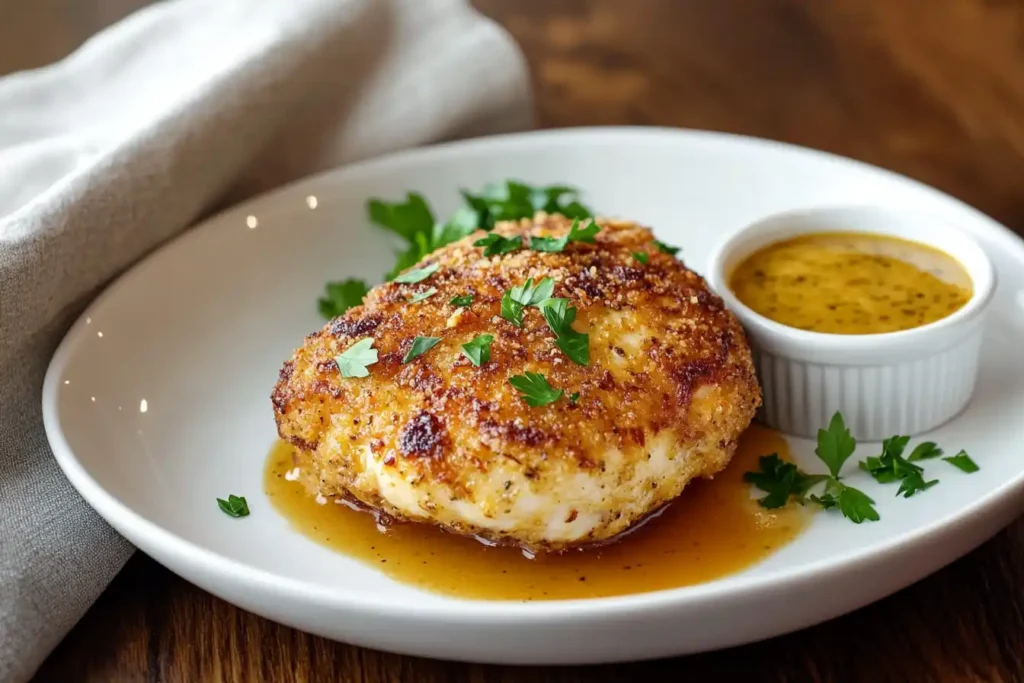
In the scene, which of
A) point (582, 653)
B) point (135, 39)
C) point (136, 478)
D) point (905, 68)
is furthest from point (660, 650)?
point (905, 68)

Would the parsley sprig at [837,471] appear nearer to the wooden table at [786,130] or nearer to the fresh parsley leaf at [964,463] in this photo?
the fresh parsley leaf at [964,463]

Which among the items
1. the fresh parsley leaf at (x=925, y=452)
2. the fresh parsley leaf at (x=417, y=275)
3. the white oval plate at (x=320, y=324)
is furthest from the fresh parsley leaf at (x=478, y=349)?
the fresh parsley leaf at (x=925, y=452)

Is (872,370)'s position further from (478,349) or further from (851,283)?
(478,349)

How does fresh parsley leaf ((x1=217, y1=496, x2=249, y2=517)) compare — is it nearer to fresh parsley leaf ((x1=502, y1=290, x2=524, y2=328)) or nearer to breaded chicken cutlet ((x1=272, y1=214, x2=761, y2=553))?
breaded chicken cutlet ((x1=272, y1=214, x2=761, y2=553))

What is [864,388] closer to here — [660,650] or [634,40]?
[660,650]

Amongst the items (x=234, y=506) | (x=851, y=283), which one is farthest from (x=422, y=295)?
(x=851, y=283)

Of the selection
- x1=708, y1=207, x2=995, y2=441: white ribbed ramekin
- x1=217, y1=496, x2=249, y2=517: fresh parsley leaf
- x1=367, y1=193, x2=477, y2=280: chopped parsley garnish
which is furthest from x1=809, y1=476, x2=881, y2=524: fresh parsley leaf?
x1=367, y1=193, x2=477, y2=280: chopped parsley garnish
